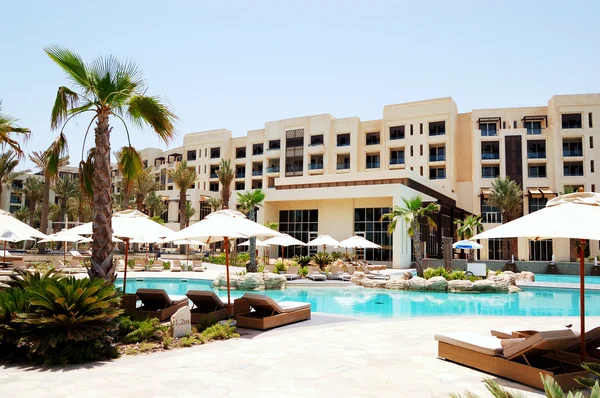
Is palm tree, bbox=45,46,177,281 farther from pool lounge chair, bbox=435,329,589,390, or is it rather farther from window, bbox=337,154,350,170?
window, bbox=337,154,350,170

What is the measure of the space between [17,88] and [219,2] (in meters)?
5.75

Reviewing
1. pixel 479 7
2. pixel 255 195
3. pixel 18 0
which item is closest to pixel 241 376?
pixel 18 0

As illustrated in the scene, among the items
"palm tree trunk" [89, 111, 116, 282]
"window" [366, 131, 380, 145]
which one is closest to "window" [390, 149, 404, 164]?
"window" [366, 131, 380, 145]

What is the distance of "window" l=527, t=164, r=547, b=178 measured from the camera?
44375 millimetres

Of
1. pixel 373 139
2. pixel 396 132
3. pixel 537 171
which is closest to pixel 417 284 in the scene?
pixel 396 132

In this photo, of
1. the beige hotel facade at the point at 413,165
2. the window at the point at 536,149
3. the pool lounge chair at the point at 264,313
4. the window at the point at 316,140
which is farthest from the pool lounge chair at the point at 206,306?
the window at the point at 536,149

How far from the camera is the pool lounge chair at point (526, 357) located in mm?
4969

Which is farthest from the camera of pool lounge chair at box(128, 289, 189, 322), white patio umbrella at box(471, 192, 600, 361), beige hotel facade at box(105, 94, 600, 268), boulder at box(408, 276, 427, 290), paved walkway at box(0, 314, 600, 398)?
beige hotel facade at box(105, 94, 600, 268)

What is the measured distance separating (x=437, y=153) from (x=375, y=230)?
17.6 m

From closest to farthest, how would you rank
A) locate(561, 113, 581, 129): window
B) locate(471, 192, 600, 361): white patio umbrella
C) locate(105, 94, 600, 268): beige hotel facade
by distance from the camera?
locate(471, 192, 600, 361): white patio umbrella, locate(105, 94, 600, 268): beige hotel facade, locate(561, 113, 581, 129): window

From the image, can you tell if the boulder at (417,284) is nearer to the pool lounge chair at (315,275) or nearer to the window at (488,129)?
the pool lounge chair at (315,275)

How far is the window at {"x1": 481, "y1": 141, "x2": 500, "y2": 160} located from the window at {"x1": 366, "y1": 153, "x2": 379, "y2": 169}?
1073cm

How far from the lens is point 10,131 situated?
1151cm

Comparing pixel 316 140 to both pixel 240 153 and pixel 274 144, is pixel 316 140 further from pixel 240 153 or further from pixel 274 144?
pixel 240 153
